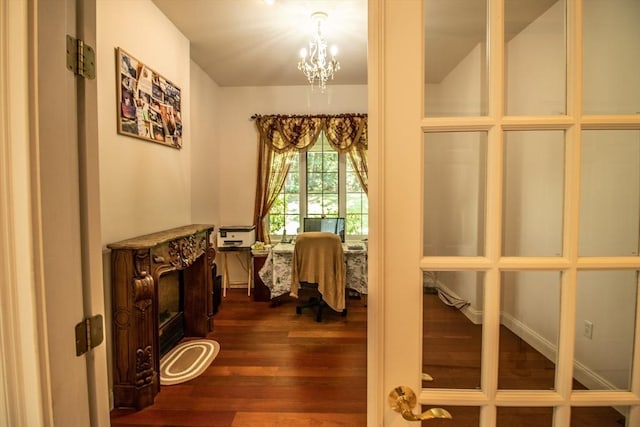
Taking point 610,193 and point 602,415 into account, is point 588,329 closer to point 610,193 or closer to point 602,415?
point 602,415

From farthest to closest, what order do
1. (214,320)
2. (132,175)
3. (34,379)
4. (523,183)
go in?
(214,320) → (132,175) → (523,183) → (34,379)

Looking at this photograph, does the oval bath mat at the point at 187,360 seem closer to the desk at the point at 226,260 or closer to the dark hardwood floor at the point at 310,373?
the dark hardwood floor at the point at 310,373

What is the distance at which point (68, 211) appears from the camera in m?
0.70

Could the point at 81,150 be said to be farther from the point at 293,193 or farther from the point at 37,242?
the point at 293,193

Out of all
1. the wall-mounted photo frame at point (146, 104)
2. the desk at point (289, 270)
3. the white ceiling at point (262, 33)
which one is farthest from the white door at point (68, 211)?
the desk at point (289, 270)

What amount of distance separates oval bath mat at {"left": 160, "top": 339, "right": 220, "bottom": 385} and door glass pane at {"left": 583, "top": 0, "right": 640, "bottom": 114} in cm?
275

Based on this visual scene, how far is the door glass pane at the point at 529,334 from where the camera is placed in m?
0.69

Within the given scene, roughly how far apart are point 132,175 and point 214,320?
1.91 metres

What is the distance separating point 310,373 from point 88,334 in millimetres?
1874

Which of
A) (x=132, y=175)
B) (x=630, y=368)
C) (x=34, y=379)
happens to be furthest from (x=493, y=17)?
(x=132, y=175)

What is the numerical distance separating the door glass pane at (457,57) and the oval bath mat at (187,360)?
2.53 metres

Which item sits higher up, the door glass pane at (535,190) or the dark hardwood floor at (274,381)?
the door glass pane at (535,190)

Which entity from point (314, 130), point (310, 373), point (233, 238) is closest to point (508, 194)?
point (310, 373)

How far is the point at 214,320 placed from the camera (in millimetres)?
3227
